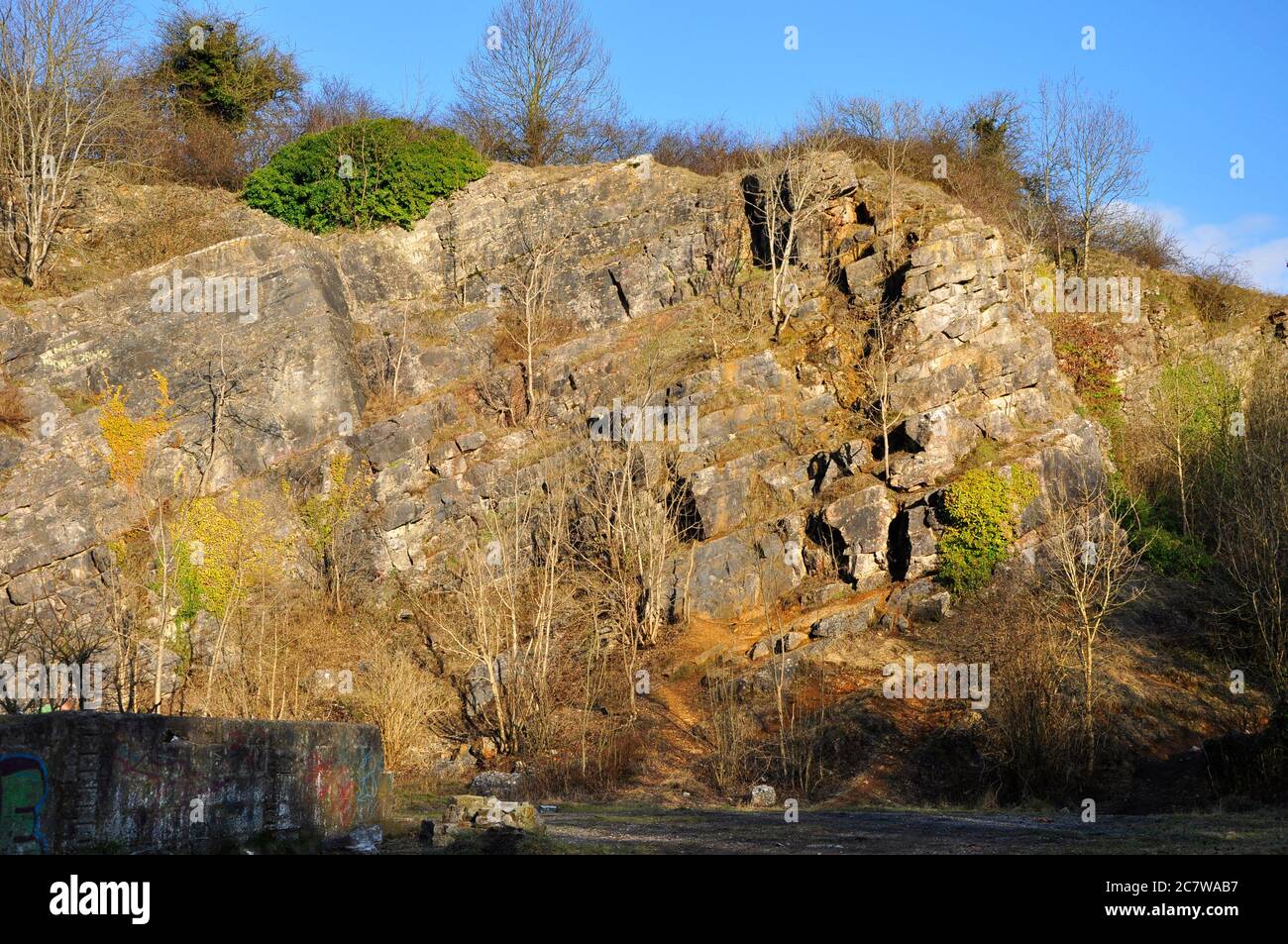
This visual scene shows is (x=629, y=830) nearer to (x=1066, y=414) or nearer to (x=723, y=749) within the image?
(x=723, y=749)

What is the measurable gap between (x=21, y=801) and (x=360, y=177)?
28.9 m

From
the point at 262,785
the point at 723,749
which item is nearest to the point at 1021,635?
the point at 723,749

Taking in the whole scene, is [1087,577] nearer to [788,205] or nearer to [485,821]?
[485,821]

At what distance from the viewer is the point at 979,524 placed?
24500mm

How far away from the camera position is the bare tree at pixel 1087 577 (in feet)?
63.7

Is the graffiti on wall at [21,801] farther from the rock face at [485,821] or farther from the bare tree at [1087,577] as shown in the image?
the bare tree at [1087,577]

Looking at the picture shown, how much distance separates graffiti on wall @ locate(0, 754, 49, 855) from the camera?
26.5ft

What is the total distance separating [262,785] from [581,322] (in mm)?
24017

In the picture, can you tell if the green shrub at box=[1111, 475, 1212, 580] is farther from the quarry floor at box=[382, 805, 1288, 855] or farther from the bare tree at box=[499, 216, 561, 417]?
the bare tree at box=[499, 216, 561, 417]

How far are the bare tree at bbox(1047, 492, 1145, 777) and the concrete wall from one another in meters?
13.5

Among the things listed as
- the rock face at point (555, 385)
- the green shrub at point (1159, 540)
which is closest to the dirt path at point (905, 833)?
the rock face at point (555, 385)

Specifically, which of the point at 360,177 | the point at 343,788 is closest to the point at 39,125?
the point at 360,177

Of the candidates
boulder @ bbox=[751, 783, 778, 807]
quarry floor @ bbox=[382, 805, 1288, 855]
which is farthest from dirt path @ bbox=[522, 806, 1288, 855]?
boulder @ bbox=[751, 783, 778, 807]
